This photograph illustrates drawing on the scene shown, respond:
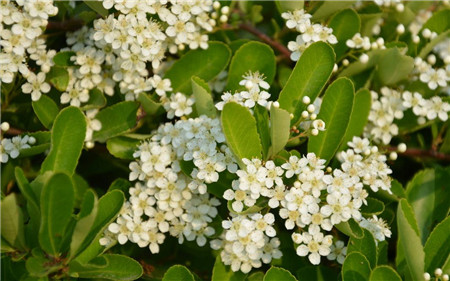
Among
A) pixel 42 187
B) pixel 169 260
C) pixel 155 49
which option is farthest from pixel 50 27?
pixel 169 260

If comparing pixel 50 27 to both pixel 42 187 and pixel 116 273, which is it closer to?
pixel 42 187

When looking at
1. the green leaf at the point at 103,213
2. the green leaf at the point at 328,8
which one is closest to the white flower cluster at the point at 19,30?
the green leaf at the point at 103,213

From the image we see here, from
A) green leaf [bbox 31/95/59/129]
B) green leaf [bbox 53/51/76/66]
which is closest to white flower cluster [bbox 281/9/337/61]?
green leaf [bbox 53/51/76/66]

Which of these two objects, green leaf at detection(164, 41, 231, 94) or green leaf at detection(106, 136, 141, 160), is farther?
green leaf at detection(164, 41, 231, 94)

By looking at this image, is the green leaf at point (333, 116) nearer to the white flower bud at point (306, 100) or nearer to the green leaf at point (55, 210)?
the white flower bud at point (306, 100)

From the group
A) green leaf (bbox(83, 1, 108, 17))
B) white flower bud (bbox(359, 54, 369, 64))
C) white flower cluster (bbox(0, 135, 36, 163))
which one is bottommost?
white flower cluster (bbox(0, 135, 36, 163))

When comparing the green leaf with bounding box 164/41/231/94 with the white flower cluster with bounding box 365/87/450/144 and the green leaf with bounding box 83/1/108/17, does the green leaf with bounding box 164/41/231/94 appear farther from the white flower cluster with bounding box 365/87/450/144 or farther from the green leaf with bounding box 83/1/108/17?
Result: the white flower cluster with bounding box 365/87/450/144
